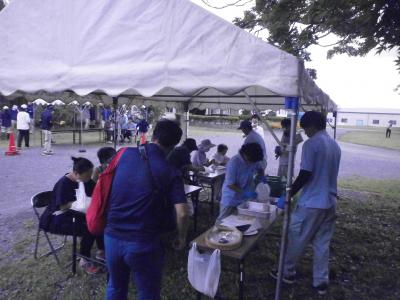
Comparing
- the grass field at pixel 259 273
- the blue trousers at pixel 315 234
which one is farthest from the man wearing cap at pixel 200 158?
the blue trousers at pixel 315 234

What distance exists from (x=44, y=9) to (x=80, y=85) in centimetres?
110

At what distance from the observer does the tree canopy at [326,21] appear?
5.23 metres

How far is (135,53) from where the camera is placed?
3000 millimetres

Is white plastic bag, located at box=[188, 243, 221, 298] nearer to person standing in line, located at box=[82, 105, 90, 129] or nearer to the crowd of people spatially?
the crowd of people

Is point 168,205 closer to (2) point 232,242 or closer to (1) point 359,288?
(2) point 232,242

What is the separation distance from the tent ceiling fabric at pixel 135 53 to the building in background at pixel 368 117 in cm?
8397

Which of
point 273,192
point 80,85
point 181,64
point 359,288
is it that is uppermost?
point 181,64

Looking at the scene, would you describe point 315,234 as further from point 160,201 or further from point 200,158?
point 200,158

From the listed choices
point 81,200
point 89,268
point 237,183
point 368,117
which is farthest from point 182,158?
point 368,117

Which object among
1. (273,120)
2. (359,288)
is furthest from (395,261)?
(273,120)

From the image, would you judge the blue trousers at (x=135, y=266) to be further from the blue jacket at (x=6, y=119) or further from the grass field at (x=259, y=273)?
the blue jacket at (x=6, y=119)

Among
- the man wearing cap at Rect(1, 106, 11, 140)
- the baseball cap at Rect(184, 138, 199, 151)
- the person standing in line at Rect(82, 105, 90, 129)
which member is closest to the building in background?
the person standing in line at Rect(82, 105, 90, 129)

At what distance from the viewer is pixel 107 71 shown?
3029 millimetres

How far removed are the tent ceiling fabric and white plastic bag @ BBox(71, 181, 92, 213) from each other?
1032 mm
